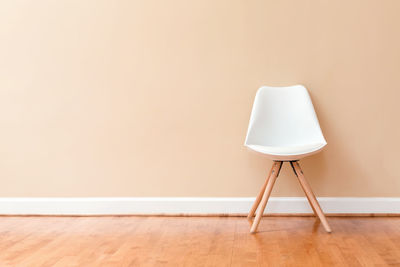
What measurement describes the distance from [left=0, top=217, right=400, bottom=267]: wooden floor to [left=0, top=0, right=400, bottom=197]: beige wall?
0.29 m

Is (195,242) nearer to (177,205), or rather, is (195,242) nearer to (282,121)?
(177,205)

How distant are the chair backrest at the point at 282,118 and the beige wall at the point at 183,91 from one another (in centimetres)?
14

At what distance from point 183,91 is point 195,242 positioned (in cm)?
113

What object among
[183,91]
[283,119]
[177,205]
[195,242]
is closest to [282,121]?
[283,119]

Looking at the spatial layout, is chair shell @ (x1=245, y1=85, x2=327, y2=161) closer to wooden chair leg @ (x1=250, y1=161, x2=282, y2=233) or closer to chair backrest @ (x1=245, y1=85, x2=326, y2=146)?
chair backrest @ (x1=245, y1=85, x2=326, y2=146)

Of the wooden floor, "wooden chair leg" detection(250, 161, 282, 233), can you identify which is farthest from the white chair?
the wooden floor

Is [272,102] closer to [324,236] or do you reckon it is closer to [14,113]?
[324,236]

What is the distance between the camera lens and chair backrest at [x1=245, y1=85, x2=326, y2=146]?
116 inches

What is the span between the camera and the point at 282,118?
9.96ft

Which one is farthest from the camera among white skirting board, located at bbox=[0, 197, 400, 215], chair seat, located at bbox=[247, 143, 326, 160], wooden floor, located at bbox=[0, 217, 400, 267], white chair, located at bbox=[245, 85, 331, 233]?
white skirting board, located at bbox=[0, 197, 400, 215]

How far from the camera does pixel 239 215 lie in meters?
3.15

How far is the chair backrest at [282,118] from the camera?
2957mm

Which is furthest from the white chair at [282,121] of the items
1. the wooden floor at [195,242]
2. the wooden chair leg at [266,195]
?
the wooden floor at [195,242]

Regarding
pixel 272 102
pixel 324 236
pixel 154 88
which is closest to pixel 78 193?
pixel 154 88
